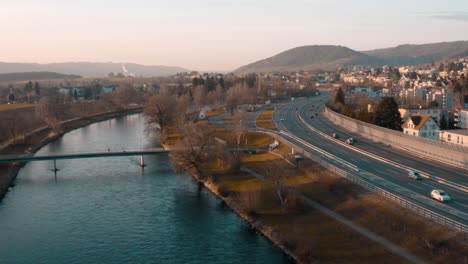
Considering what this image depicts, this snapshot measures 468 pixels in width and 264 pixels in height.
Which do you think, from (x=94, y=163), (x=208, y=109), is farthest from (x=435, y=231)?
(x=208, y=109)

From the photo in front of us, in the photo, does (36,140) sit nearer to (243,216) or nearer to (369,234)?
(243,216)

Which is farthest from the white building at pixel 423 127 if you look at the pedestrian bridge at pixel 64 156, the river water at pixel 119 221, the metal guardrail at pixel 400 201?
the pedestrian bridge at pixel 64 156

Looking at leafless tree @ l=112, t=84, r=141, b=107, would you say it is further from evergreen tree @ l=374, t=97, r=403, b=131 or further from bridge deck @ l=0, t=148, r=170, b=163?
evergreen tree @ l=374, t=97, r=403, b=131

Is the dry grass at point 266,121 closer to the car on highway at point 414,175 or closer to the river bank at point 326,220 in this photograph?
the river bank at point 326,220

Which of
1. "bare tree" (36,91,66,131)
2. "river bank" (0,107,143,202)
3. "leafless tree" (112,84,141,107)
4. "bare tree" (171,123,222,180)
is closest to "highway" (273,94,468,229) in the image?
"bare tree" (171,123,222,180)

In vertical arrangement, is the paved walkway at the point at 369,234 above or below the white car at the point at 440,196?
below

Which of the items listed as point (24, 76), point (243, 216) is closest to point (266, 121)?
point (243, 216)
